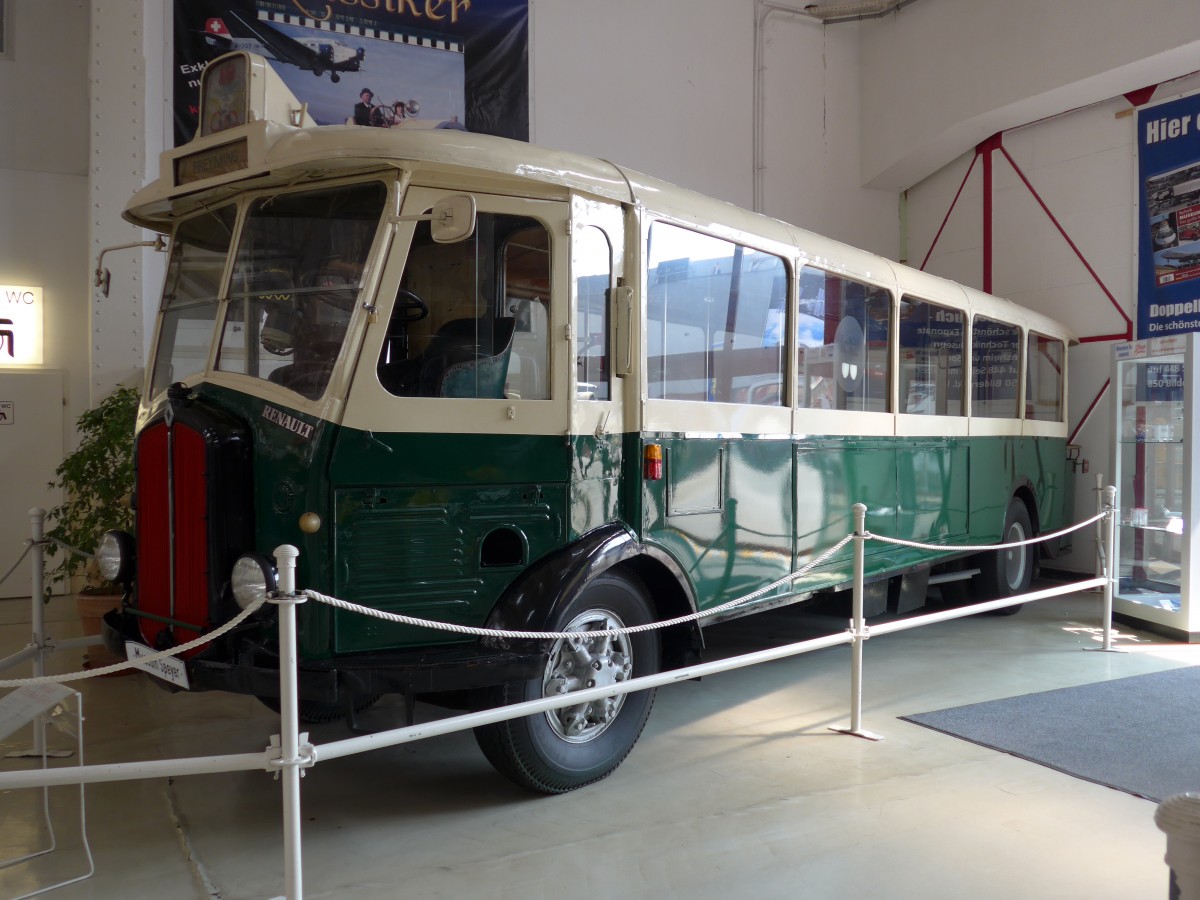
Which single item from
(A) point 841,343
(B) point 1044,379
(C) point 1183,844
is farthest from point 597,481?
(B) point 1044,379

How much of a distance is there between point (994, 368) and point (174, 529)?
6.29 meters

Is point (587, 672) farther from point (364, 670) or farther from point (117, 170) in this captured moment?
point (117, 170)

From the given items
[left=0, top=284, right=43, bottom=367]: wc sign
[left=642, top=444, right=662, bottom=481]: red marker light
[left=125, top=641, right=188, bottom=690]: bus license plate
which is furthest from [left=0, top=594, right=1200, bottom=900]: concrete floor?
[left=0, top=284, right=43, bottom=367]: wc sign

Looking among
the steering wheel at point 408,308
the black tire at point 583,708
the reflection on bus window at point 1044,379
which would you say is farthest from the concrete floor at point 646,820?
the reflection on bus window at point 1044,379

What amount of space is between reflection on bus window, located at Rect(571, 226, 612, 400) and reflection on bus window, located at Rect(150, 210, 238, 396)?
1405mm

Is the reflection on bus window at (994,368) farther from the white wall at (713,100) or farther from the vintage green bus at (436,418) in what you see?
the white wall at (713,100)

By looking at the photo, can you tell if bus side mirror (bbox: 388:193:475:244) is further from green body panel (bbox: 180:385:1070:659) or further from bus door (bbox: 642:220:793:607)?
bus door (bbox: 642:220:793:607)

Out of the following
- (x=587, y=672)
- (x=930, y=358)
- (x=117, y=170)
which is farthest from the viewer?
(x=117, y=170)

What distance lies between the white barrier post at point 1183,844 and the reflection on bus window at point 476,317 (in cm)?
254

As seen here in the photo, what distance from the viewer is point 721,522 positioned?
459cm

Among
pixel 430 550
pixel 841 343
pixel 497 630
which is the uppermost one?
pixel 841 343

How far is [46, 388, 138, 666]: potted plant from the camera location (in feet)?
19.6

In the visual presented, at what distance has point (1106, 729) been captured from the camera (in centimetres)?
480

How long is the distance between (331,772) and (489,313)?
2193 mm
